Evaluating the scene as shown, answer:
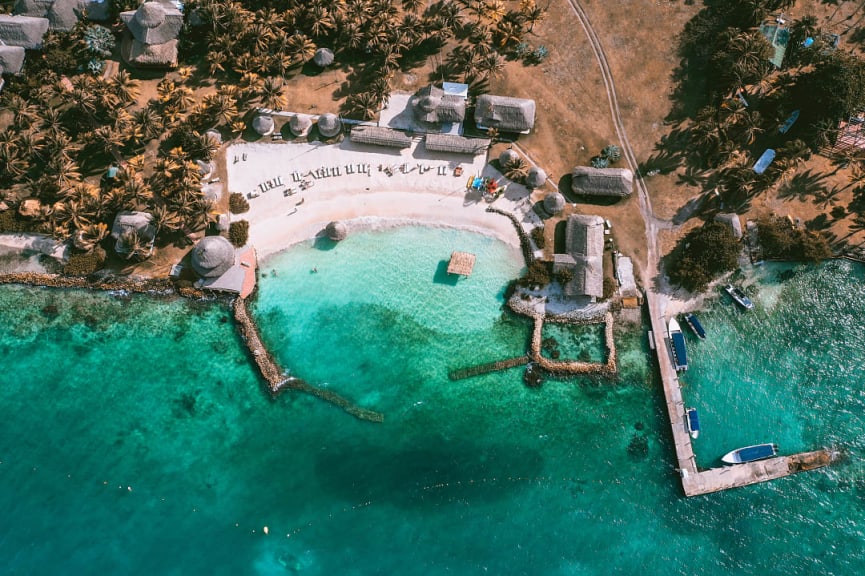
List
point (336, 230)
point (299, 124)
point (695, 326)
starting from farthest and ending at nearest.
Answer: point (695, 326) → point (299, 124) → point (336, 230)

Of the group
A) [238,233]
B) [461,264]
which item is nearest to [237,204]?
[238,233]

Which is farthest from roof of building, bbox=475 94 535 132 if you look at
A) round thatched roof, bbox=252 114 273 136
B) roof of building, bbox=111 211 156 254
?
roof of building, bbox=111 211 156 254

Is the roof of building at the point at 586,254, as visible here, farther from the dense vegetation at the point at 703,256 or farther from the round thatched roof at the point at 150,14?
the round thatched roof at the point at 150,14

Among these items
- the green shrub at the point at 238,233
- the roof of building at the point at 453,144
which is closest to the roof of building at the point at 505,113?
the roof of building at the point at 453,144

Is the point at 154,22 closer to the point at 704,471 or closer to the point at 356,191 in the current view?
the point at 356,191

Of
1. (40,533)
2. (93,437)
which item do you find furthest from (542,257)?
(40,533)

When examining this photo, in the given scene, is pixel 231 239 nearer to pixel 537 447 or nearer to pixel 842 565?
pixel 537 447
